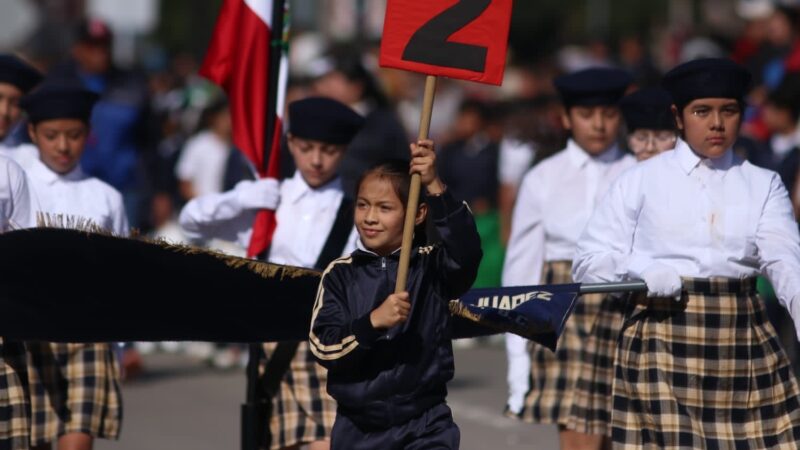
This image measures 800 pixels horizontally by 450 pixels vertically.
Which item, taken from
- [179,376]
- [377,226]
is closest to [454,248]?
[377,226]

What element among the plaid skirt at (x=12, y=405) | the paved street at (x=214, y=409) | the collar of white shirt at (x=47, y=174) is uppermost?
the collar of white shirt at (x=47, y=174)

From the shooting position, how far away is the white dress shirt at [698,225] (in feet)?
19.0

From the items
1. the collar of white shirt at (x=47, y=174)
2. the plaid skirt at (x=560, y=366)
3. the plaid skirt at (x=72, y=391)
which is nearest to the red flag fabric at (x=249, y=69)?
the collar of white shirt at (x=47, y=174)

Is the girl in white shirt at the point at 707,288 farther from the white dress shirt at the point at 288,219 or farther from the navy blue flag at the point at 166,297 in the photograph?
the white dress shirt at the point at 288,219

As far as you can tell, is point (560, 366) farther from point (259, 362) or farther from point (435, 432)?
point (435, 432)

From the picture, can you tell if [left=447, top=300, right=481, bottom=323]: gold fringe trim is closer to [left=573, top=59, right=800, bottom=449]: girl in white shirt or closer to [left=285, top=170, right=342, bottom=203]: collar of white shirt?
[left=573, top=59, right=800, bottom=449]: girl in white shirt

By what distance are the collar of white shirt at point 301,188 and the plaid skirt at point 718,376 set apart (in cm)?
184

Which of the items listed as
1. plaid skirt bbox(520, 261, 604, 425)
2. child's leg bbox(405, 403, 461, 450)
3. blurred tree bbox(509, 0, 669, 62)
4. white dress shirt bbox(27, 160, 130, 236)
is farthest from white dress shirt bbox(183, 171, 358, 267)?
blurred tree bbox(509, 0, 669, 62)

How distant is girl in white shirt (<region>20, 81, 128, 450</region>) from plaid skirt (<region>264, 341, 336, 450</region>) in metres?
0.69

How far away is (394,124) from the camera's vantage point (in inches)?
391

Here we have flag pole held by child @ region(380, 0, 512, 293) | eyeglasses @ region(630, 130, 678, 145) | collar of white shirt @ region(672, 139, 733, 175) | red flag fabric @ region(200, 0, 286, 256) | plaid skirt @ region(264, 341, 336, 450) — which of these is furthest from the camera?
eyeglasses @ region(630, 130, 678, 145)

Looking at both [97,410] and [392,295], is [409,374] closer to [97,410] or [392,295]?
[392,295]

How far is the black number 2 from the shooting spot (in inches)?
208

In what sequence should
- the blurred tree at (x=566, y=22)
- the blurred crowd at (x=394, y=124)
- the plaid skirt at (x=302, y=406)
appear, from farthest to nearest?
the blurred tree at (x=566, y=22) < the blurred crowd at (x=394, y=124) < the plaid skirt at (x=302, y=406)
